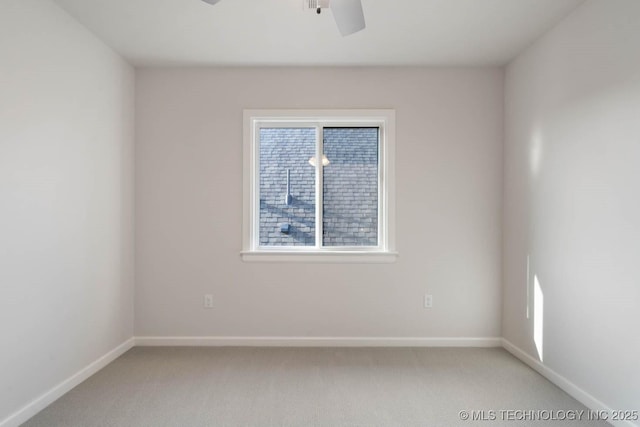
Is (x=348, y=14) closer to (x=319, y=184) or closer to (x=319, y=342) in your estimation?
(x=319, y=184)

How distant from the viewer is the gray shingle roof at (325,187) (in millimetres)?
3627

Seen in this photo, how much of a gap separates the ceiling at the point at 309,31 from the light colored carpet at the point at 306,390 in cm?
250

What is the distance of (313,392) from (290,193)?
1.76 meters

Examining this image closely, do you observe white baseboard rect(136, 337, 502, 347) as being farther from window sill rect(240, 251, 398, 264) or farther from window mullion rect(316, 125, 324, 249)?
window mullion rect(316, 125, 324, 249)

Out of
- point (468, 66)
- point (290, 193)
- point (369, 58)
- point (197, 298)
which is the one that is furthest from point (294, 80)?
point (197, 298)

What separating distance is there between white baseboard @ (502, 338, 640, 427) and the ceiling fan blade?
254 centimetres

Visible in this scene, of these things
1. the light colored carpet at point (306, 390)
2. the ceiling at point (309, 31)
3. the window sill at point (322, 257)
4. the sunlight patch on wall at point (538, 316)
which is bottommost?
the light colored carpet at point (306, 390)

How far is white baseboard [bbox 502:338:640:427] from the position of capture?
225 centimetres

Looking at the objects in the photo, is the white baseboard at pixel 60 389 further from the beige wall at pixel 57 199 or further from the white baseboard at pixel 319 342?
the white baseboard at pixel 319 342

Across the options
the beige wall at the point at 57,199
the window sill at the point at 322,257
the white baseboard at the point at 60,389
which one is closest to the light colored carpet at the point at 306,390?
the white baseboard at the point at 60,389

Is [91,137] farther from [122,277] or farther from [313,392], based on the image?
[313,392]

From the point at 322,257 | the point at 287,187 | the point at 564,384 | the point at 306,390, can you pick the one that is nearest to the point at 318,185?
the point at 287,187

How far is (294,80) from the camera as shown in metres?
3.51

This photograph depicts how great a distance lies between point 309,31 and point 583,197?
2.16 metres
